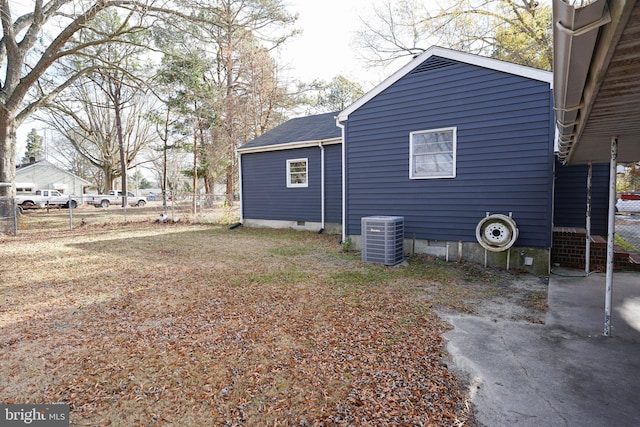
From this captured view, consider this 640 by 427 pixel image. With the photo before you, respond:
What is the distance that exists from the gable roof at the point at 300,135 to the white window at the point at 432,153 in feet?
11.7

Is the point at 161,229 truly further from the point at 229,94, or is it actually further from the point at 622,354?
the point at 622,354

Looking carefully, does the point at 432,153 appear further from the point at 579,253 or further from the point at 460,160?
the point at 579,253

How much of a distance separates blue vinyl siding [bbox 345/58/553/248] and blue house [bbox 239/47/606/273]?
2 centimetres

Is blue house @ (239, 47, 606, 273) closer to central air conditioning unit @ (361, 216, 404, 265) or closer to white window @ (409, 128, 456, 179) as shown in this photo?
white window @ (409, 128, 456, 179)

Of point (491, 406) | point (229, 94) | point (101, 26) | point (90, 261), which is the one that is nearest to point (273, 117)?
point (229, 94)

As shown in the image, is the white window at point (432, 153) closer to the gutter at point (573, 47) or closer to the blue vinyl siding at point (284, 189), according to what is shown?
the blue vinyl siding at point (284, 189)

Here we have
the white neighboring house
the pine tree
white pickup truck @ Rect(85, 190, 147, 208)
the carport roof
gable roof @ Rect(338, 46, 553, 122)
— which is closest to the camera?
the carport roof

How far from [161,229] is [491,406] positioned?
1305cm

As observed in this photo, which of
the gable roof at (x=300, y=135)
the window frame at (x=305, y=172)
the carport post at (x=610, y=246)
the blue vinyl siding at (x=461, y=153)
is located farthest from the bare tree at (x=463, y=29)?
the carport post at (x=610, y=246)

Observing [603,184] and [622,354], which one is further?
[603,184]

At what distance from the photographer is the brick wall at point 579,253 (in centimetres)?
588

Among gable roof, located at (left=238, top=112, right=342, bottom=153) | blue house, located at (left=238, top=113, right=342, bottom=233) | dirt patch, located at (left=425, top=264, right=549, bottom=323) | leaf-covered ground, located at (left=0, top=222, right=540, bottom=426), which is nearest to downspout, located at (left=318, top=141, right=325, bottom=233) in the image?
blue house, located at (left=238, top=113, right=342, bottom=233)

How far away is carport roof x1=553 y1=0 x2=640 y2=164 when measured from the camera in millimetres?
1394

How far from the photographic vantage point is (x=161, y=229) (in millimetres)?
12906
